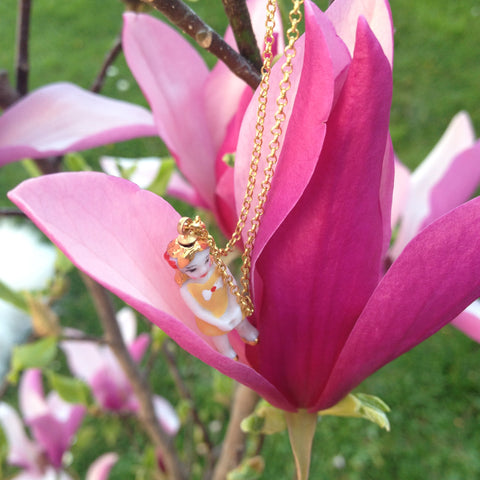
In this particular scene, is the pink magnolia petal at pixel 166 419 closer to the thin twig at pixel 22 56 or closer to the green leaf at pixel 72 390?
the green leaf at pixel 72 390

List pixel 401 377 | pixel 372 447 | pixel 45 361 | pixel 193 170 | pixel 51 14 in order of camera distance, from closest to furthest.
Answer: pixel 193 170 < pixel 45 361 < pixel 372 447 < pixel 401 377 < pixel 51 14

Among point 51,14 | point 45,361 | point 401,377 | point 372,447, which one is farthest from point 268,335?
point 51,14

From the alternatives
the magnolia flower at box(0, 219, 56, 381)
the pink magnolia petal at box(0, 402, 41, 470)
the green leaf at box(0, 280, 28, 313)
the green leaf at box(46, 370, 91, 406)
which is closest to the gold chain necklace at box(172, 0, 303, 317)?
the green leaf at box(0, 280, 28, 313)

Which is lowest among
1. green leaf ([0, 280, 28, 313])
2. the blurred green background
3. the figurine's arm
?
the blurred green background

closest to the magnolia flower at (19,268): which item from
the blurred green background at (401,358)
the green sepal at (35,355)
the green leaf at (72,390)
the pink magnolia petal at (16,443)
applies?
the blurred green background at (401,358)

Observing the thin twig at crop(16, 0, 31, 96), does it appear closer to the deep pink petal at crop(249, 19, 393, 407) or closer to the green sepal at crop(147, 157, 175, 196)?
the green sepal at crop(147, 157, 175, 196)

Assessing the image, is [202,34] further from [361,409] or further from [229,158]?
[361,409]

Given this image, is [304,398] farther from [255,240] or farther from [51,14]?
[51,14]
